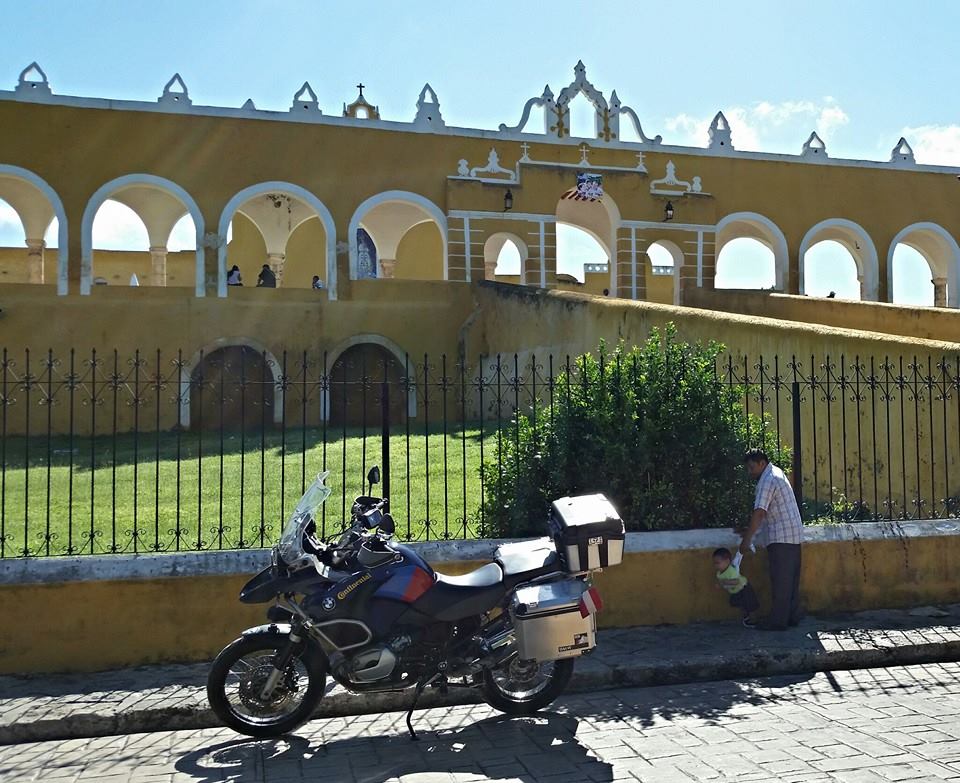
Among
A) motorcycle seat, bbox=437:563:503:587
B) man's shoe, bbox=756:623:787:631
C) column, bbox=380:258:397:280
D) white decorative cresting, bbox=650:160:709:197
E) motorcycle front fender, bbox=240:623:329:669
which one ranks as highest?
white decorative cresting, bbox=650:160:709:197

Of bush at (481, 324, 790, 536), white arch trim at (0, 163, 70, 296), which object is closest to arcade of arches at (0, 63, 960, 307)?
white arch trim at (0, 163, 70, 296)

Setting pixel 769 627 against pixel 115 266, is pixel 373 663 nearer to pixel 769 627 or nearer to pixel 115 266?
pixel 769 627

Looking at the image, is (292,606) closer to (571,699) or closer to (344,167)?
(571,699)

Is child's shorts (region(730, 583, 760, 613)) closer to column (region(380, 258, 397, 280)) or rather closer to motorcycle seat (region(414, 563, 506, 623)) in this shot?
motorcycle seat (region(414, 563, 506, 623))

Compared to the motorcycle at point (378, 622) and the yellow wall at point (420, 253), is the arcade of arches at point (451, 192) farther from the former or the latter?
the motorcycle at point (378, 622)

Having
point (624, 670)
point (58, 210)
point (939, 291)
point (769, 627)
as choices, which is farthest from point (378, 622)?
point (939, 291)

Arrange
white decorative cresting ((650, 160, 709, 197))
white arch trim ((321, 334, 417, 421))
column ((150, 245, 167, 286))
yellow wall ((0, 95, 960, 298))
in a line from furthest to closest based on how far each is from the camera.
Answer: column ((150, 245, 167, 286))
white decorative cresting ((650, 160, 709, 197))
white arch trim ((321, 334, 417, 421))
yellow wall ((0, 95, 960, 298))

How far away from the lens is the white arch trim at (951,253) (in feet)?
83.6

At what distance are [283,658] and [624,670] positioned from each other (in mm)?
2092

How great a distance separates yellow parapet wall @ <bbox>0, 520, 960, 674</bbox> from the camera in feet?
19.0

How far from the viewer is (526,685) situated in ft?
16.7

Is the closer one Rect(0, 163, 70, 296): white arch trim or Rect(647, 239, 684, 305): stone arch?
Rect(0, 163, 70, 296): white arch trim

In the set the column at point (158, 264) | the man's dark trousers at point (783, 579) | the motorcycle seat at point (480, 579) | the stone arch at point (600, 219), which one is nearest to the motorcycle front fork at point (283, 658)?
the motorcycle seat at point (480, 579)

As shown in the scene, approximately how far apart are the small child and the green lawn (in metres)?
1.83
